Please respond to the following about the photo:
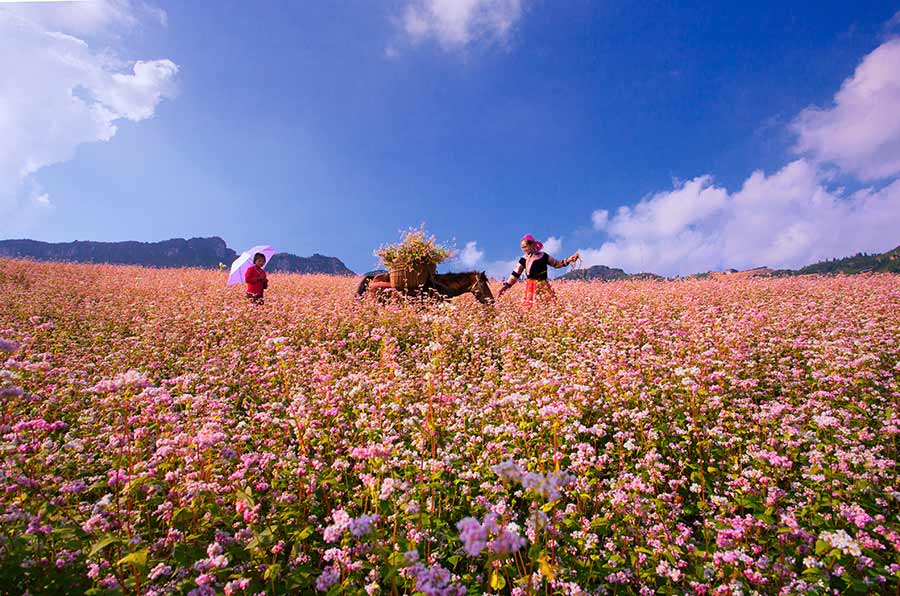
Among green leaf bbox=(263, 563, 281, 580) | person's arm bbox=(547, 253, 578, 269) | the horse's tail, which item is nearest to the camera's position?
green leaf bbox=(263, 563, 281, 580)

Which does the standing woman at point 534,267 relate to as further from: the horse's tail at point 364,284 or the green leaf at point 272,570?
the green leaf at point 272,570

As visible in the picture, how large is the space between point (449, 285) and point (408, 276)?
139 centimetres

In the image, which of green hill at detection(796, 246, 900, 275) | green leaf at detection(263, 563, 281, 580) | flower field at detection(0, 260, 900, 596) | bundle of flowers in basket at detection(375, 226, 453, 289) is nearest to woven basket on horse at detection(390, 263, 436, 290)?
bundle of flowers in basket at detection(375, 226, 453, 289)

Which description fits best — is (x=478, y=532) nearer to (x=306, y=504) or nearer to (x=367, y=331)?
(x=306, y=504)

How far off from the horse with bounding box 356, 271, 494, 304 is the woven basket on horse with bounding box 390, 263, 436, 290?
0.14 m

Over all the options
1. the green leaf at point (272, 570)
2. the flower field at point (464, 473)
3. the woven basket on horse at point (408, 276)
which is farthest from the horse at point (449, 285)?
the green leaf at point (272, 570)

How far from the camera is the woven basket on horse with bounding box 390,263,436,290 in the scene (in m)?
10.9

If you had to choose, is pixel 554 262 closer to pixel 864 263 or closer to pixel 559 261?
pixel 559 261

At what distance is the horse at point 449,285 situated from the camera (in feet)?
36.7

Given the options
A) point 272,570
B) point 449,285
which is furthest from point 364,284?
point 272,570

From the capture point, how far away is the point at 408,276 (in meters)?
10.9

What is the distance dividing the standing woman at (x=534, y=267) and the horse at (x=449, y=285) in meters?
0.54

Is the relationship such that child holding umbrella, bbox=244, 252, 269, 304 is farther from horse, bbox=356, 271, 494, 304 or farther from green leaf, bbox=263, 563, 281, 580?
green leaf, bbox=263, 563, 281, 580

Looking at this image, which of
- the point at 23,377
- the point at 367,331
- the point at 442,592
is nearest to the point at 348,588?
the point at 442,592
